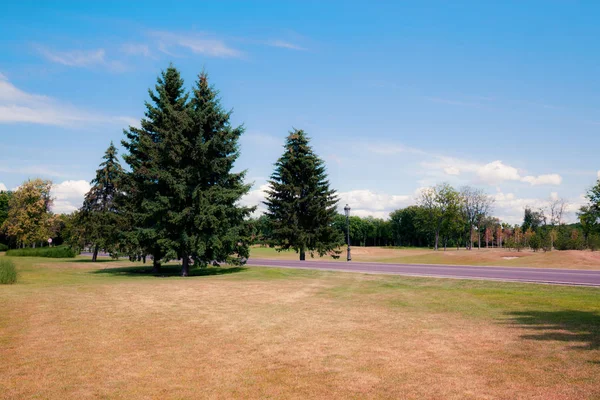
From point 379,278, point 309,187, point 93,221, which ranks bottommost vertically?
point 379,278

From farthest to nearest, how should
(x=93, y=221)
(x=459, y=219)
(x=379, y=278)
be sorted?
(x=459, y=219), (x=93, y=221), (x=379, y=278)

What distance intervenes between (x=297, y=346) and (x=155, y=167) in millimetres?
20807

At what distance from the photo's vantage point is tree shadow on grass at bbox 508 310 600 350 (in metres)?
8.62

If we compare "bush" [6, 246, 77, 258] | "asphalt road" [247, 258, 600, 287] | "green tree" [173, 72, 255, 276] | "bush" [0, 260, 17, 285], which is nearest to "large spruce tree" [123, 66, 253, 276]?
"green tree" [173, 72, 255, 276]

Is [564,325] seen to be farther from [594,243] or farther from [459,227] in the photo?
[459,227]

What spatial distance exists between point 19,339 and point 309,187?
34059 millimetres

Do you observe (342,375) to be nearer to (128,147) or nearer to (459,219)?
(128,147)

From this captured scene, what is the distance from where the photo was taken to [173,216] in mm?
24391

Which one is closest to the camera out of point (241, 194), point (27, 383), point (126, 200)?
point (27, 383)

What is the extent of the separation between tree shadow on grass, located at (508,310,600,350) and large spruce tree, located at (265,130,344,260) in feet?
96.7

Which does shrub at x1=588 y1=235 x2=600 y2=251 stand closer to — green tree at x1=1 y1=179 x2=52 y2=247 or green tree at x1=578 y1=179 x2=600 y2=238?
green tree at x1=578 y1=179 x2=600 y2=238

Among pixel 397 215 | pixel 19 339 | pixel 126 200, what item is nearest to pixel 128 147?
pixel 126 200

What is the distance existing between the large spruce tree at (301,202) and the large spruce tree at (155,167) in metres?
14.4

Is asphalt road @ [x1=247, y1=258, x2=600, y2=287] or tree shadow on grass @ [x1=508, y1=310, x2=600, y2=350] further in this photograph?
asphalt road @ [x1=247, y1=258, x2=600, y2=287]
